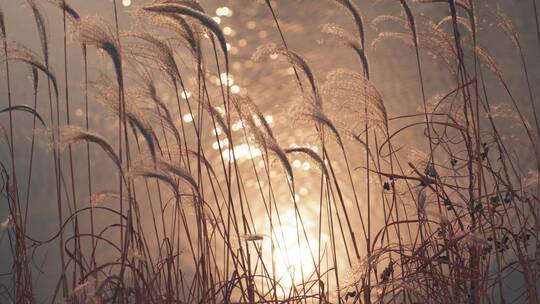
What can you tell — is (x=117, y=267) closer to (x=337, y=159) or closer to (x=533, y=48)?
(x=337, y=159)

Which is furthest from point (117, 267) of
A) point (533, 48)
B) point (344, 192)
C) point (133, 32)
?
point (533, 48)

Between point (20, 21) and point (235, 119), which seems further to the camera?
point (20, 21)

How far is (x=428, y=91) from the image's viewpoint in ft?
9.37

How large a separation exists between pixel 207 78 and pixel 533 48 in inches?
68.9

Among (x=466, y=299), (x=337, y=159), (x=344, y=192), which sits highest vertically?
(x=337, y=159)

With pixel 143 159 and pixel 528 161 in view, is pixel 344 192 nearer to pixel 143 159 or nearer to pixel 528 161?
pixel 528 161

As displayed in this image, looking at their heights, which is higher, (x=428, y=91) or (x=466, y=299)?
(x=428, y=91)

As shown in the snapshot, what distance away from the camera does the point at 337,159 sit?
2.61 meters

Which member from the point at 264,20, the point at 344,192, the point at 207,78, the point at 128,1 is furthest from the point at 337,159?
the point at 207,78

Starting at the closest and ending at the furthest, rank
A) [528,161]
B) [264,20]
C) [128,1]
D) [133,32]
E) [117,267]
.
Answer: [133,32] → [117,267] → [528,161] → [128,1] → [264,20]

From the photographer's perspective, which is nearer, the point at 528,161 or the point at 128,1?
the point at 528,161

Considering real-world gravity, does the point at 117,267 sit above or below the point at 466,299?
above

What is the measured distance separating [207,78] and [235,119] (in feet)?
0.39

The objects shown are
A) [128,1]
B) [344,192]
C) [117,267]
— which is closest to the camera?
[117,267]
